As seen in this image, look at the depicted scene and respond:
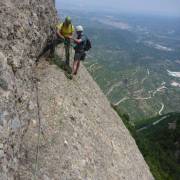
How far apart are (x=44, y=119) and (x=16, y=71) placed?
374 centimetres

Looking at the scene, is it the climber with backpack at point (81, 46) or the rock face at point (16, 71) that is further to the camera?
the climber with backpack at point (81, 46)

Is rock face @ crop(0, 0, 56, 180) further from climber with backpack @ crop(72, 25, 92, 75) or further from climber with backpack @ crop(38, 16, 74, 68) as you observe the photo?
climber with backpack @ crop(72, 25, 92, 75)

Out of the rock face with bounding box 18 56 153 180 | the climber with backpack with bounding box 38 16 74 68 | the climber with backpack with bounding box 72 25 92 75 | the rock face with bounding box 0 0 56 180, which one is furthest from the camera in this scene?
the climber with backpack with bounding box 72 25 92 75

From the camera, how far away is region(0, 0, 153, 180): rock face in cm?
1883

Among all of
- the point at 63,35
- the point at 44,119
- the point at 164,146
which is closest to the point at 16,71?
the point at 44,119

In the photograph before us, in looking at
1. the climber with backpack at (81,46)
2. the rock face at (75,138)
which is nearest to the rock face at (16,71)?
the rock face at (75,138)

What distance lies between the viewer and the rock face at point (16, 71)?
17812 mm

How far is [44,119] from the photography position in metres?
22.5

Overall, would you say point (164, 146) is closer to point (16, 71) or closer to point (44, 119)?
point (44, 119)

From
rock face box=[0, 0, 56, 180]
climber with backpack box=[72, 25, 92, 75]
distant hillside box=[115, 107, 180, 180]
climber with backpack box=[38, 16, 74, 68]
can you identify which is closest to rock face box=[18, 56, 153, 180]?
rock face box=[0, 0, 56, 180]

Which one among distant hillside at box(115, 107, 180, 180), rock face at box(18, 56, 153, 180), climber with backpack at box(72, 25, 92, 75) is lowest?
distant hillside at box(115, 107, 180, 180)

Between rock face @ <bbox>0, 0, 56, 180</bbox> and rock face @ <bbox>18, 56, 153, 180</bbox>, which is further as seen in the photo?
rock face @ <bbox>18, 56, 153, 180</bbox>

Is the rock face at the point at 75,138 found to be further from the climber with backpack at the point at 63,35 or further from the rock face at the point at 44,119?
the climber with backpack at the point at 63,35

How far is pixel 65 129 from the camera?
23.4 meters
